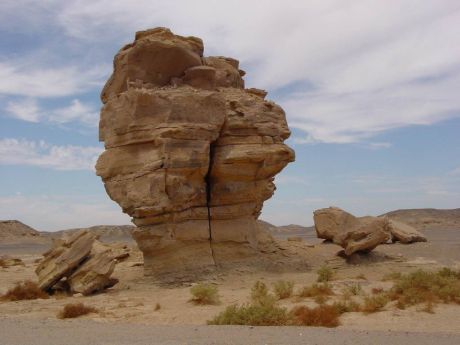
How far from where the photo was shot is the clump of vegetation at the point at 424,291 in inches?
529

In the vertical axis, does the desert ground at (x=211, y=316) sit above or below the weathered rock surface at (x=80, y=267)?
below

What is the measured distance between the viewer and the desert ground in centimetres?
952

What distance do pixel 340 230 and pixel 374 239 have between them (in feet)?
6.78

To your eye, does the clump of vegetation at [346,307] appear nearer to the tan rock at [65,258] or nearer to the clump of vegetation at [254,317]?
the clump of vegetation at [254,317]

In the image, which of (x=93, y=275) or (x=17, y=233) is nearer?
(x=93, y=275)

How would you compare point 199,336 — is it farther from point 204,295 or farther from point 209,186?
point 209,186

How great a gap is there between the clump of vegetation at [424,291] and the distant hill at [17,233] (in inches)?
2661

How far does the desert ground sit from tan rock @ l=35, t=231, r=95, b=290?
1078 mm

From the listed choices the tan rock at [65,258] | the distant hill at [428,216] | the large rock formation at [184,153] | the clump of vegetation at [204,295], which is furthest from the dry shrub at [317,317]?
the distant hill at [428,216]

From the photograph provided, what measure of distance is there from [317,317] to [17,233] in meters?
76.5

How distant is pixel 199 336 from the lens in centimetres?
965

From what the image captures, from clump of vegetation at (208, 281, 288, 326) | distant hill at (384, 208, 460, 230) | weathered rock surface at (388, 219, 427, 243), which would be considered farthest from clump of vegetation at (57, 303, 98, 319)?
distant hill at (384, 208, 460, 230)

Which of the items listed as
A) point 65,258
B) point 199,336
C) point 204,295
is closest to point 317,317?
point 199,336

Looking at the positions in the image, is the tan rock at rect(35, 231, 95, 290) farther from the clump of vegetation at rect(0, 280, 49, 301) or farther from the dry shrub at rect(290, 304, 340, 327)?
the dry shrub at rect(290, 304, 340, 327)
